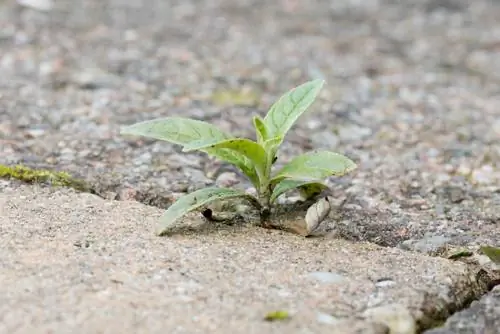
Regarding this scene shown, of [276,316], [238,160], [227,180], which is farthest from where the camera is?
[227,180]

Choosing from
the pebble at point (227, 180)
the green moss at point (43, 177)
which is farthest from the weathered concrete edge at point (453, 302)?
the green moss at point (43, 177)

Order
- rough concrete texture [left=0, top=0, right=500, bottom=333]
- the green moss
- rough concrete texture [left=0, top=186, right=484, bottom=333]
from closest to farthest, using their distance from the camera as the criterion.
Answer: rough concrete texture [left=0, top=186, right=484, bottom=333], rough concrete texture [left=0, top=0, right=500, bottom=333], the green moss

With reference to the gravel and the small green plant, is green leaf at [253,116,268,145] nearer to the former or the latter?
the small green plant

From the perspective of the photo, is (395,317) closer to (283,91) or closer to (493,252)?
(493,252)

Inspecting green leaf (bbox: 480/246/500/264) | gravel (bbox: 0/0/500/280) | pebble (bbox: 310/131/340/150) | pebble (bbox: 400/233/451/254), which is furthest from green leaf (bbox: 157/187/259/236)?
pebble (bbox: 310/131/340/150)

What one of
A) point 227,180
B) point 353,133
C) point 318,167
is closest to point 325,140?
point 353,133

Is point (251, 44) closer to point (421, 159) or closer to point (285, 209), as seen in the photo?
point (421, 159)

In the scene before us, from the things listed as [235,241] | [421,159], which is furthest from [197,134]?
[421,159]
